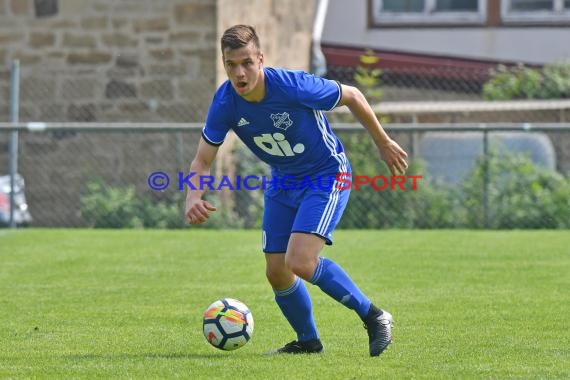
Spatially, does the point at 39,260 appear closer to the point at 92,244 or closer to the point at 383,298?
the point at 92,244

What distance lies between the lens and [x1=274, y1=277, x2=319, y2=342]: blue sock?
7.13 meters

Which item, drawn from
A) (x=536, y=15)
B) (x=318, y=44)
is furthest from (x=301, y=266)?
(x=536, y=15)

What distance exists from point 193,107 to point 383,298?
734cm

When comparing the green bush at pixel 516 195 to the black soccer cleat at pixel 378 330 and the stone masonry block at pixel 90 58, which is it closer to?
the stone masonry block at pixel 90 58

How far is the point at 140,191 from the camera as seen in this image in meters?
16.1

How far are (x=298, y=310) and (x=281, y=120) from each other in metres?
1.05

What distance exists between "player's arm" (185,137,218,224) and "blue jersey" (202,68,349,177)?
0.19 feet

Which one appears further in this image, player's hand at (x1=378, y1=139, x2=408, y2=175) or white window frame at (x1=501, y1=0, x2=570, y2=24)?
white window frame at (x1=501, y1=0, x2=570, y2=24)

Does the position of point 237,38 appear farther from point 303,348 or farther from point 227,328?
point 303,348

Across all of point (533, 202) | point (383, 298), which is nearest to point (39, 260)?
point (383, 298)

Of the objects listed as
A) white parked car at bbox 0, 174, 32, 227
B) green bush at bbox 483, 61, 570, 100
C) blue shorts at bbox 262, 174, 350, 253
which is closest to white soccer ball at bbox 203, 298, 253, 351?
blue shorts at bbox 262, 174, 350, 253

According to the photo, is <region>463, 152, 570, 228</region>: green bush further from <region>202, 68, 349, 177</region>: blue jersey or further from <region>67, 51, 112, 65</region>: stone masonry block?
<region>202, 68, 349, 177</region>: blue jersey

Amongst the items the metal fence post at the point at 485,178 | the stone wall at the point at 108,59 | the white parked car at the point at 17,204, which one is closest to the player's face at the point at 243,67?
the metal fence post at the point at 485,178

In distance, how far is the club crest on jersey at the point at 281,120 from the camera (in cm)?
698
